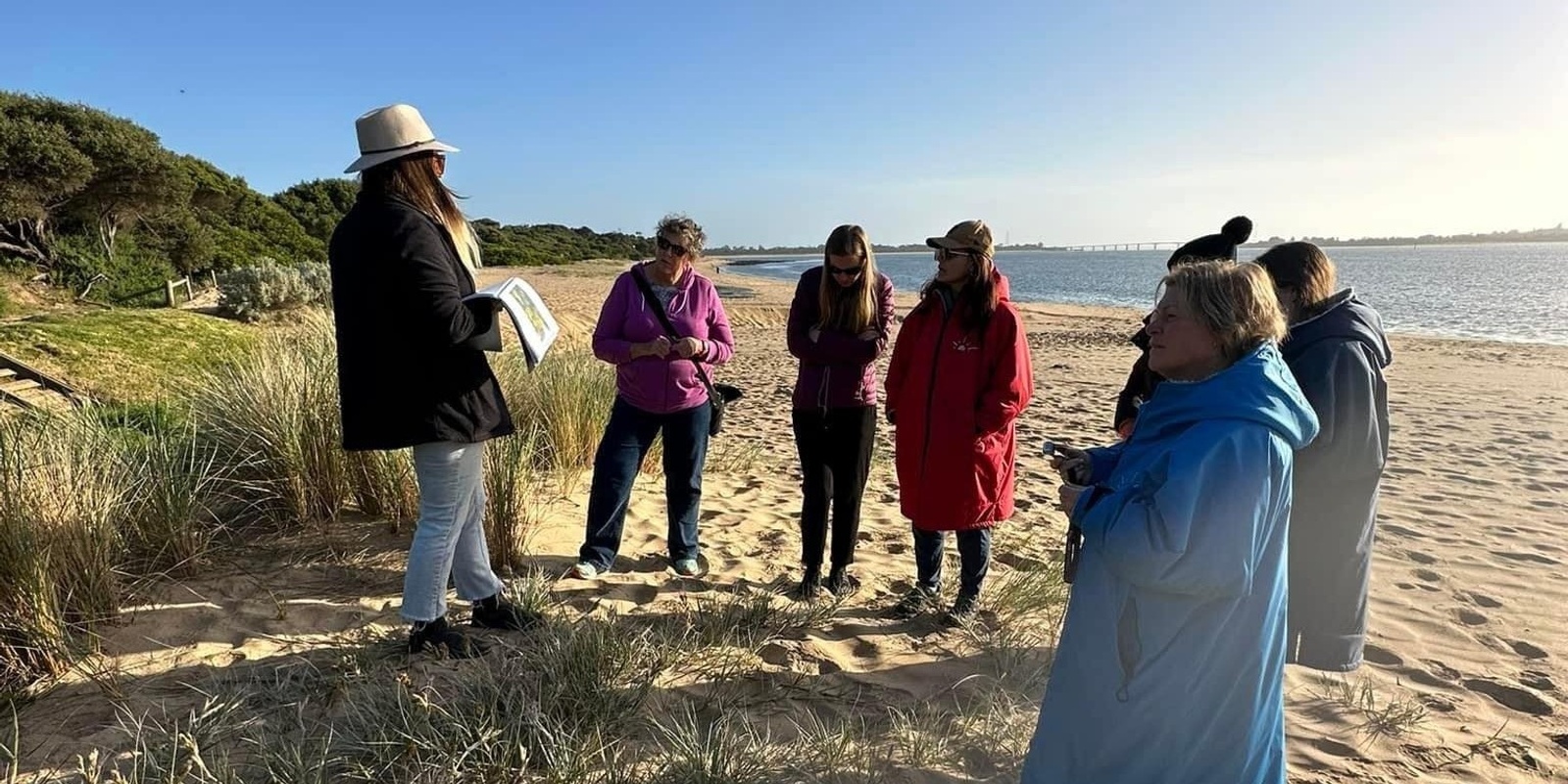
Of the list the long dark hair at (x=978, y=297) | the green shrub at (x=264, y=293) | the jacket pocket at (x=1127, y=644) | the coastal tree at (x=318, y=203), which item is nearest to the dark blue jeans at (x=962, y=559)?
the long dark hair at (x=978, y=297)

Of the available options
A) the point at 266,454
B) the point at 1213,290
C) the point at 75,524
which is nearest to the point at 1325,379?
the point at 1213,290

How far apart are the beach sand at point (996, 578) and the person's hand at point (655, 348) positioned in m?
1.13

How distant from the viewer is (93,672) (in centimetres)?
265

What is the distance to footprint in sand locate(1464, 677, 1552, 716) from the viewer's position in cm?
293

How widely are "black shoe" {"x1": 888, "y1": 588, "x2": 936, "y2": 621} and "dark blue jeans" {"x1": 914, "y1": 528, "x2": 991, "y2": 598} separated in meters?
0.03

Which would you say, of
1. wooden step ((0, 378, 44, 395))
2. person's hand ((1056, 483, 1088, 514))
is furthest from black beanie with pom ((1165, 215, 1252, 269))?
wooden step ((0, 378, 44, 395))

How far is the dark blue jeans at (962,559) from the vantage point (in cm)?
335

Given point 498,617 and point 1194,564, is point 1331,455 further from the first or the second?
point 498,617

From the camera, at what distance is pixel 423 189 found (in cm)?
265

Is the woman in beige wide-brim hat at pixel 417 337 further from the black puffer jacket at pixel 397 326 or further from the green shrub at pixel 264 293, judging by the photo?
the green shrub at pixel 264 293

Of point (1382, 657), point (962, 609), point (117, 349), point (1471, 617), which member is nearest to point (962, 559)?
point (962, 609)

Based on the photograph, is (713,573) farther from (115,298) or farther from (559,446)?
(115,298)

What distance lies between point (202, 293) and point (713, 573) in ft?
69.0

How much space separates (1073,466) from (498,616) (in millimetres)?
2287
